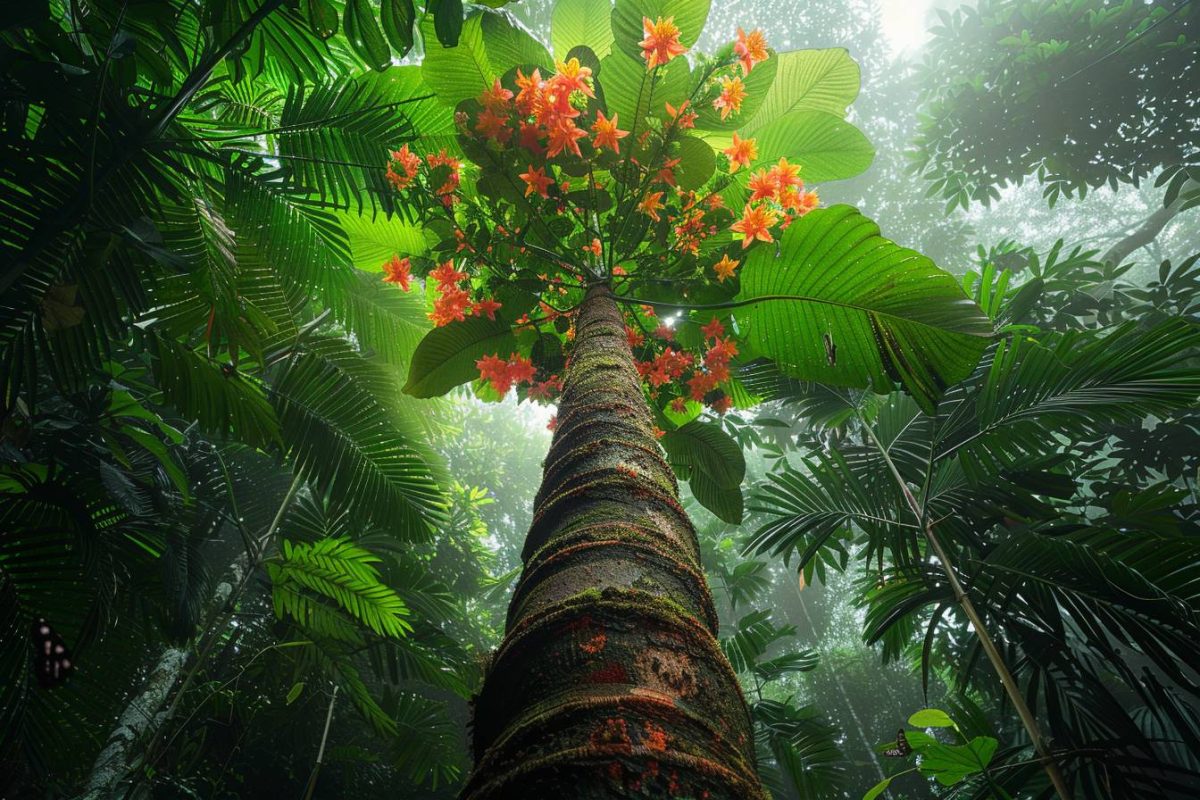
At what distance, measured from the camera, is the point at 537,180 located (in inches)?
64.3

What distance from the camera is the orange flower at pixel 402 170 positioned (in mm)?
1709

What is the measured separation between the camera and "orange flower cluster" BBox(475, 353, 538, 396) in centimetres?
203

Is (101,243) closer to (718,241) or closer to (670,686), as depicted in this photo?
(670,686)

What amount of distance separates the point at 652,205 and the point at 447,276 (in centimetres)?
72

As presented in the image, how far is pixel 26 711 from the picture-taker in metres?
1.52

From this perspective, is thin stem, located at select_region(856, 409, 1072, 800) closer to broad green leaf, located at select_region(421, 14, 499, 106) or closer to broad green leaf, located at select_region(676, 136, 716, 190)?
broad green leaf, located at select_region(676, 136, 716, 190)

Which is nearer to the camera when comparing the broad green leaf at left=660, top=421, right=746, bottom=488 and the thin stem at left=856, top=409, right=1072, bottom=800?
the thin stem at left=856, top=409, right=1072, bottom=800

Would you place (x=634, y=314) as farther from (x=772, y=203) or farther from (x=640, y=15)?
(x=640, y=15)

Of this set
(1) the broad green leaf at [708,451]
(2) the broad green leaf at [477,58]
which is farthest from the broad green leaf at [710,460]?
(2) the broad green leaf at [477,58]

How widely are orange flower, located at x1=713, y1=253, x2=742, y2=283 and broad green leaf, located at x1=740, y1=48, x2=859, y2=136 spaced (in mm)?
844

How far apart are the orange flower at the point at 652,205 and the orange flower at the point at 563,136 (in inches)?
9.9

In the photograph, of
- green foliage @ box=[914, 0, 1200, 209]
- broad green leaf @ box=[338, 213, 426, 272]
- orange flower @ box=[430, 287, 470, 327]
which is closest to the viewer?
orange flower @ box=[430, 287, 470, 327]

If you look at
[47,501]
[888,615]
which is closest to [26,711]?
[47,501]

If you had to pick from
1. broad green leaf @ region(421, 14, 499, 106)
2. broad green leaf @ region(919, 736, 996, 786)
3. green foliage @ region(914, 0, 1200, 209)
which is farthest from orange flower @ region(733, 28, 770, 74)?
green foliage @ region(914, 0, 1200, 209)
